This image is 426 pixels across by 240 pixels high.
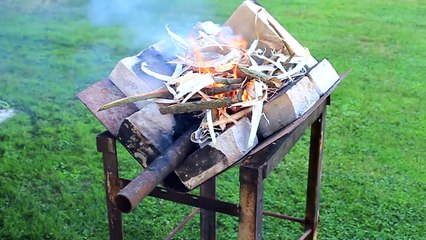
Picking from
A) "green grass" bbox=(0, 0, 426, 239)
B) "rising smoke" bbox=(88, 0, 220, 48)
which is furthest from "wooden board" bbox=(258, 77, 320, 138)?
"rising smoke" bbox=(88, 0, 220, 48)

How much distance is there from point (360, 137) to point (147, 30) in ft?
7.65

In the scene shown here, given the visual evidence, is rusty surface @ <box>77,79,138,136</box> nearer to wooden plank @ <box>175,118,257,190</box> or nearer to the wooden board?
wooden plank @ <box>175,118,257,190</box>

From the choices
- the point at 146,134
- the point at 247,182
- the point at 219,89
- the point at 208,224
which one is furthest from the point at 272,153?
the point at 208,224

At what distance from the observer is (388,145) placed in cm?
493

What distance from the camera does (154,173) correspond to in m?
1.98

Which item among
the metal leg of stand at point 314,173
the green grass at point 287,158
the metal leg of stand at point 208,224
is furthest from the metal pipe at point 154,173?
the green grass at point 287,158

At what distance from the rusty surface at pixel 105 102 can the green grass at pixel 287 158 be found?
4.72 feet

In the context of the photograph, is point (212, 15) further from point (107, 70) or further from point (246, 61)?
point (246, 61)

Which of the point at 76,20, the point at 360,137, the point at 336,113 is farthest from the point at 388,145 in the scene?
the point at 76,20

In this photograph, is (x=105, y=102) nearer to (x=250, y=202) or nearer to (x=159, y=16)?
(x=250, y=202)

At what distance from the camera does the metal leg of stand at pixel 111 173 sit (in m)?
2.40

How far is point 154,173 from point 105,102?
62cm

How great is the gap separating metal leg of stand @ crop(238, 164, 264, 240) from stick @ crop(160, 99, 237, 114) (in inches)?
10.0

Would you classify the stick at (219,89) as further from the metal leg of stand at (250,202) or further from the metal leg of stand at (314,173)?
the metal leg of stand at (314,173)
